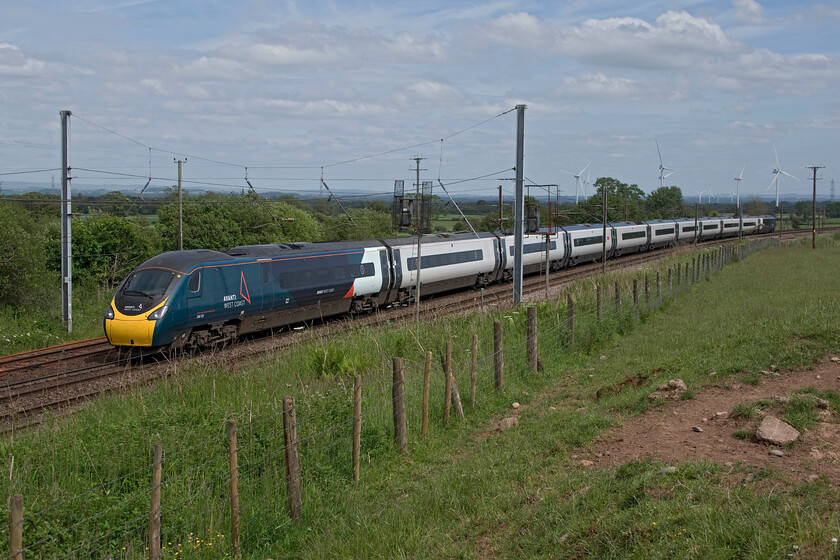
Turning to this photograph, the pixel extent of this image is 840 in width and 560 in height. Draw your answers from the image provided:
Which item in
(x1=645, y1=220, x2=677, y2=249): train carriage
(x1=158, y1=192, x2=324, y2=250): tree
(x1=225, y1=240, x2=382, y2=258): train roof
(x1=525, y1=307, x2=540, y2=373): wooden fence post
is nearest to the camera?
(x1=525, y1=307, x2=540, y2=373): wooden fence post

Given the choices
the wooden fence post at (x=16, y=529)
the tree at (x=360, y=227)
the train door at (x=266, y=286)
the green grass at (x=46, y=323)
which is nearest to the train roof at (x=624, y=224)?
the tree at (x=360, y=227)

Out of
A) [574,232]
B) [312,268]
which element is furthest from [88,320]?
[574,232]

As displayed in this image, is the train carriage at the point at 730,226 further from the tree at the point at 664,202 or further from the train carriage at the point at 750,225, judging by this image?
the tree at the point at 664,202

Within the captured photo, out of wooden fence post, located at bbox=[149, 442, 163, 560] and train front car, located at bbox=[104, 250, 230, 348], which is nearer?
wooden fence post, located at bbox=[149, 442, 163, 560]

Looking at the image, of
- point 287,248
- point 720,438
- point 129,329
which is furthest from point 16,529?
point 287,248

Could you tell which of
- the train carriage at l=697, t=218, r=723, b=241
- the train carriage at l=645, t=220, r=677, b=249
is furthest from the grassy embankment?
the train carriage at l=697, t=218, r=723, b=241

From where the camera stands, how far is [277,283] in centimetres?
2052

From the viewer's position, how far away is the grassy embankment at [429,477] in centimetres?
594

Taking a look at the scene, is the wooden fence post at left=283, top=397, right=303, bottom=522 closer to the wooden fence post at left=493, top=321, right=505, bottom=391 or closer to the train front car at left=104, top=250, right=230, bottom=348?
the wooden fence post at left=493, top=321, right=505, bottom=391

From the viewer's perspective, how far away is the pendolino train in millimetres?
17438

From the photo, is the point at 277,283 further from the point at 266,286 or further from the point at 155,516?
the point at 155,516

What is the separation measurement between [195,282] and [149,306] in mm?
1273

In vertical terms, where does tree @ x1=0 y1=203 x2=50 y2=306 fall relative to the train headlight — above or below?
above

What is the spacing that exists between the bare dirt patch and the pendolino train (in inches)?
469
